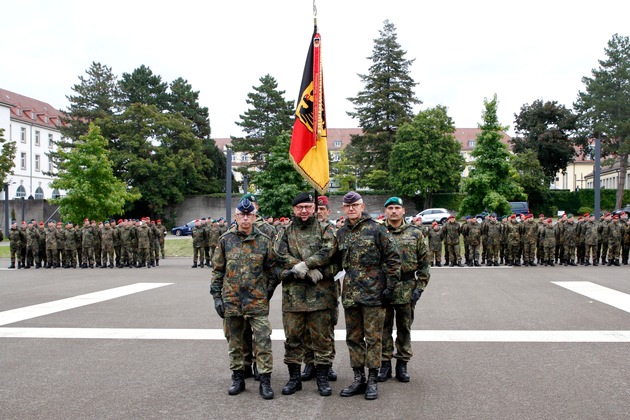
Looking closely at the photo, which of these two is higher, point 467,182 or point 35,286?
point 467,182

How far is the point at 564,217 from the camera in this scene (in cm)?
2023

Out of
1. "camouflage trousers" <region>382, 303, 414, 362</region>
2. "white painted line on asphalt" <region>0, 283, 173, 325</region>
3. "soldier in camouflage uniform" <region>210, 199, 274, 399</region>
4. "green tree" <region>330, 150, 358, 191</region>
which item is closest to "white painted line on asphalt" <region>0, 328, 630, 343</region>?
"white painted line on asphalt" <region>0, 283, 173, 325</region>

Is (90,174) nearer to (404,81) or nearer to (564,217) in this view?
(564,217)

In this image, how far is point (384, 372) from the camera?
6.17 meters

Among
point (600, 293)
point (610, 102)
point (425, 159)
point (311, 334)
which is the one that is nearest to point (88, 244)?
point (600, 293)

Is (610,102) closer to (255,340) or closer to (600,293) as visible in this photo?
(600,293)

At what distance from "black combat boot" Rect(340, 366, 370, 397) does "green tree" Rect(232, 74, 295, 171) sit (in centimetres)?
5778

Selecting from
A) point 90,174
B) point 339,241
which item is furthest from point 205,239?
point 90,174

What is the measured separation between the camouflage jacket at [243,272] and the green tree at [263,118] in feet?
188

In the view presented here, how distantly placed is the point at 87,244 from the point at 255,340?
59.7 ft

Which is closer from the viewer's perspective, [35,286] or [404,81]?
[35,286]

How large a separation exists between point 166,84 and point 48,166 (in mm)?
23541

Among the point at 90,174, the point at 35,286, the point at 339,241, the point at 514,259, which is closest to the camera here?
the point at 339,241

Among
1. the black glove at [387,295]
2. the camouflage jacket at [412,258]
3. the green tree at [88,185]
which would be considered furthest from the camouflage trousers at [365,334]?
the green tree at [88,185]
